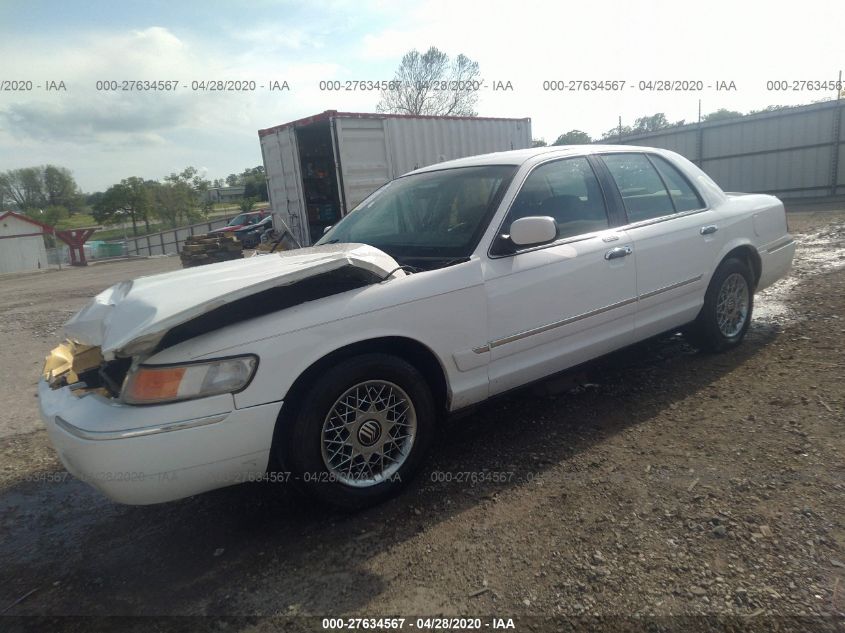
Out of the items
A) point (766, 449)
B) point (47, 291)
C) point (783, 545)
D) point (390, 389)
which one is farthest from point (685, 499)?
point (47, 291)

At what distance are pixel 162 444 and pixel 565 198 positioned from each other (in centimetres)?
271

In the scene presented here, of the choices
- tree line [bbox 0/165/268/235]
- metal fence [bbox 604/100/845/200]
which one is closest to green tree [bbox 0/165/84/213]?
tree line [bbox 0/165/268/235]

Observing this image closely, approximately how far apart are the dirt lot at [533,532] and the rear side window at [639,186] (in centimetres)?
125

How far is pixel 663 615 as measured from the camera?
6.91 feet

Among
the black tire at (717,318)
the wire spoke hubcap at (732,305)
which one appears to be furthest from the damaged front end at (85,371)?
the wire spoke hubcap at (732,305)

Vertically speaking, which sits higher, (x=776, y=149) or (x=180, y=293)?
(x=776, y=149)

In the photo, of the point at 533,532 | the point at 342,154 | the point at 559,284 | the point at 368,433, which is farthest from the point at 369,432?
the point at 342,154

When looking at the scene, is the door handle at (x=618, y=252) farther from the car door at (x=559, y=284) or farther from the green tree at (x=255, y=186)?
the green tree at (x=255, y=186)

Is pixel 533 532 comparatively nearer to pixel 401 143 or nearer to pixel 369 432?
pixel 369 432

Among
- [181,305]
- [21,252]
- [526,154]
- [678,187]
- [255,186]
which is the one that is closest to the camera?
[181,305]

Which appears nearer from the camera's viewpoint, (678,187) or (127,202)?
(678,187)

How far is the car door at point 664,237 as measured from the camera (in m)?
4.00

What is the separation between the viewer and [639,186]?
420 centimetres

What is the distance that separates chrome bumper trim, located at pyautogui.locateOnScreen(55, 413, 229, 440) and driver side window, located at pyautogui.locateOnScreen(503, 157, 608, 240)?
192 cm
